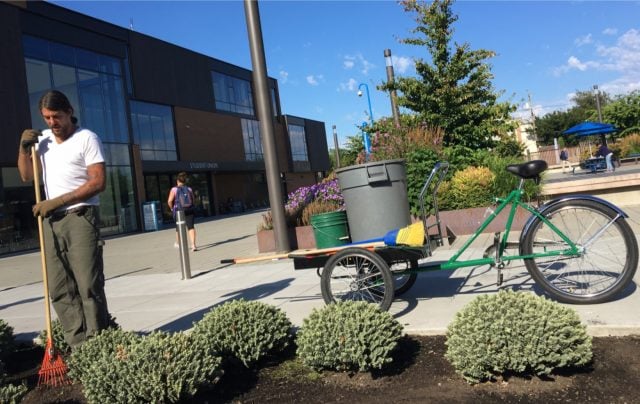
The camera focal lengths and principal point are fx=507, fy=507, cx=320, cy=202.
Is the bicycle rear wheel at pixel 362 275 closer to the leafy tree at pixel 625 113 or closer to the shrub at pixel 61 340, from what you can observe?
the shrub at pixel 61 340

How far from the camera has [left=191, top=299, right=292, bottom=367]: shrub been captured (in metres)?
3.37

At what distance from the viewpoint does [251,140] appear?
135 ft

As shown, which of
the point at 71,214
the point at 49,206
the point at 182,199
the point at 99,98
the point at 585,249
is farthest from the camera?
the point at 99,98

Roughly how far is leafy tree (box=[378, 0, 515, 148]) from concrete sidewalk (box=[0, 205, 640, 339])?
453 cm

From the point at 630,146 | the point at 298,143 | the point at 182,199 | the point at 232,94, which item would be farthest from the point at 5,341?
the point at 298,143

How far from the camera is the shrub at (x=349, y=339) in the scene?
117 inches

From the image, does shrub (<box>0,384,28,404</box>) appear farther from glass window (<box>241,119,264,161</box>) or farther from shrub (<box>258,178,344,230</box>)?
glass window (<box>241,119,264,161</box>)

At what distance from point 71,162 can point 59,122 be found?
292mm

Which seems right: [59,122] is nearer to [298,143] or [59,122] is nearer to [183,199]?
[183,199]

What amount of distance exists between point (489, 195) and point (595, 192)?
9.06ft

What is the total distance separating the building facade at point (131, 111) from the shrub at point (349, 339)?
342 inches

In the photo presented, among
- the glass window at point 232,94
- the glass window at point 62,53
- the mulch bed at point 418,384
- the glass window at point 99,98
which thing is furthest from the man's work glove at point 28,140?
the glass window at point 232,94

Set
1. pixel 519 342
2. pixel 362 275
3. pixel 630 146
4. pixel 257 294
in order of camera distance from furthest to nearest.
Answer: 1. pixel 630 146
2. pixel 257 294
3. pixel 362 275
4. pixel 519 342

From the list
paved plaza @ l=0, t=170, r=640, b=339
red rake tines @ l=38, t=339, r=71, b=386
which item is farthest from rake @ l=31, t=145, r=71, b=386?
paved plaza @ l=0, t=170, r=640, b=339
